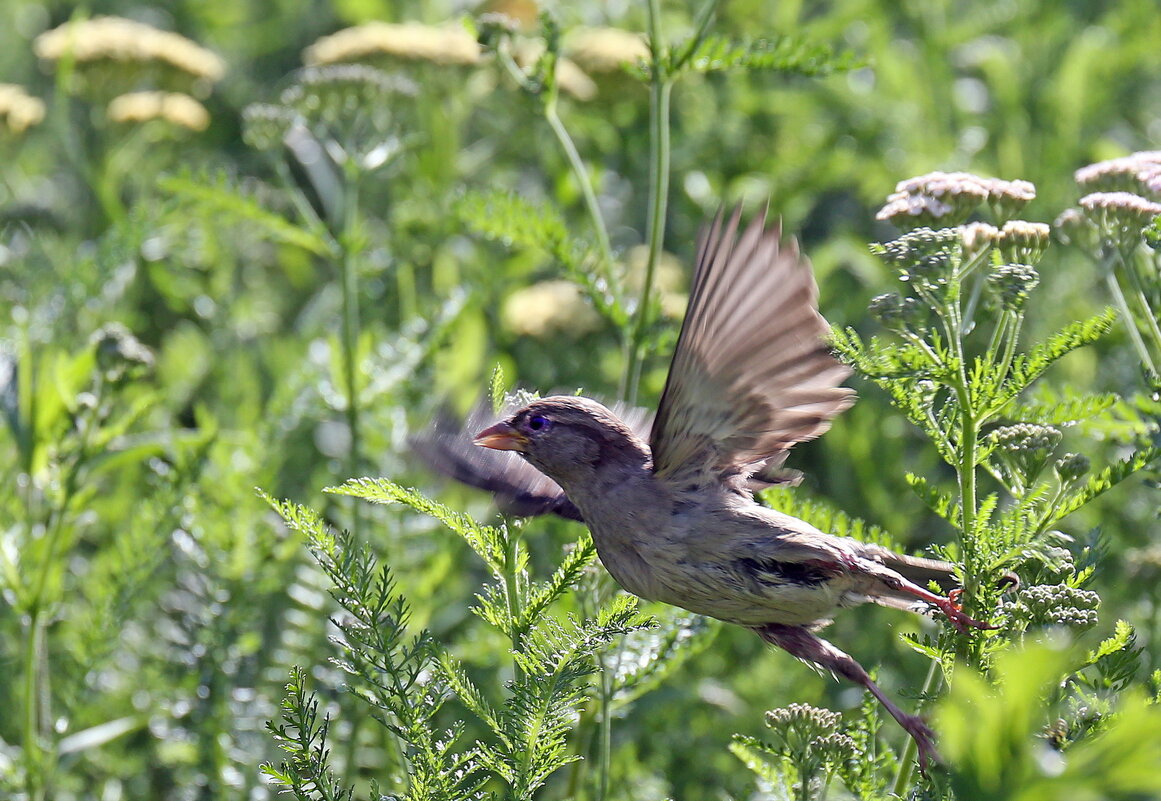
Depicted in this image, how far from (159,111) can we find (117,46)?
241 millimetres

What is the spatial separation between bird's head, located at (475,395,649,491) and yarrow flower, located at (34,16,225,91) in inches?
87.2

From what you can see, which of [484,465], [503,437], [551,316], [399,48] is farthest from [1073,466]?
[399,48]

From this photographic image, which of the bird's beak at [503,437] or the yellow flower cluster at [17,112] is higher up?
the yellow flower cluster at [17,112]

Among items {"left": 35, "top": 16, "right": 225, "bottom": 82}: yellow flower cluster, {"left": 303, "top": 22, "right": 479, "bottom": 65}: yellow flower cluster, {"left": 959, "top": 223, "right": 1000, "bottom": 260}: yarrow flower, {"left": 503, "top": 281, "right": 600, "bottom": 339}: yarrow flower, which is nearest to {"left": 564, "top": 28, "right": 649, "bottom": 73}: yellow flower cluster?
{"left": 303, "top": 22, "right": 479, "bottom": 65}: yellow flower cluster

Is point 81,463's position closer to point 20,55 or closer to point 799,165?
point 799,165

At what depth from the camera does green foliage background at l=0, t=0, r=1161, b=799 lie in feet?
9.51

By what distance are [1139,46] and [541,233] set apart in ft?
9.06

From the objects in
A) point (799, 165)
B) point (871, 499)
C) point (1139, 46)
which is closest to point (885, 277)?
point (799, 165)

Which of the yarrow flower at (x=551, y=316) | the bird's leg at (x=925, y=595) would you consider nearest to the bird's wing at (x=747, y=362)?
the bird's leg at (x=925, y=595)

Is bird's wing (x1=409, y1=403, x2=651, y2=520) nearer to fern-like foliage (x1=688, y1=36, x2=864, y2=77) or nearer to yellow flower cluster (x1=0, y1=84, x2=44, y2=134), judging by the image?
fern-like foliage (x1=688, y1=36, x2=864, y2=77)

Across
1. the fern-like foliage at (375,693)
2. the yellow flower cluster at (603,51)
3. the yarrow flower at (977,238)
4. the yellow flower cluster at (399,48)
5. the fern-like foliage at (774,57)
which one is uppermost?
the yellow flower cluster at (603,51)

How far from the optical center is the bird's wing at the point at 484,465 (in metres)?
2.32

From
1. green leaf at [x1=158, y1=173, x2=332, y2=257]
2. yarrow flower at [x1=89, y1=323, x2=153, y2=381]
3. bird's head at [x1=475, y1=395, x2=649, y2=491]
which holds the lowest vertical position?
yarrow flower at [x1=89, y1=323, x2=153, y2=381]

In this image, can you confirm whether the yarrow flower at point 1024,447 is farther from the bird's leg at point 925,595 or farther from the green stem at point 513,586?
the green stem at point 513,586
